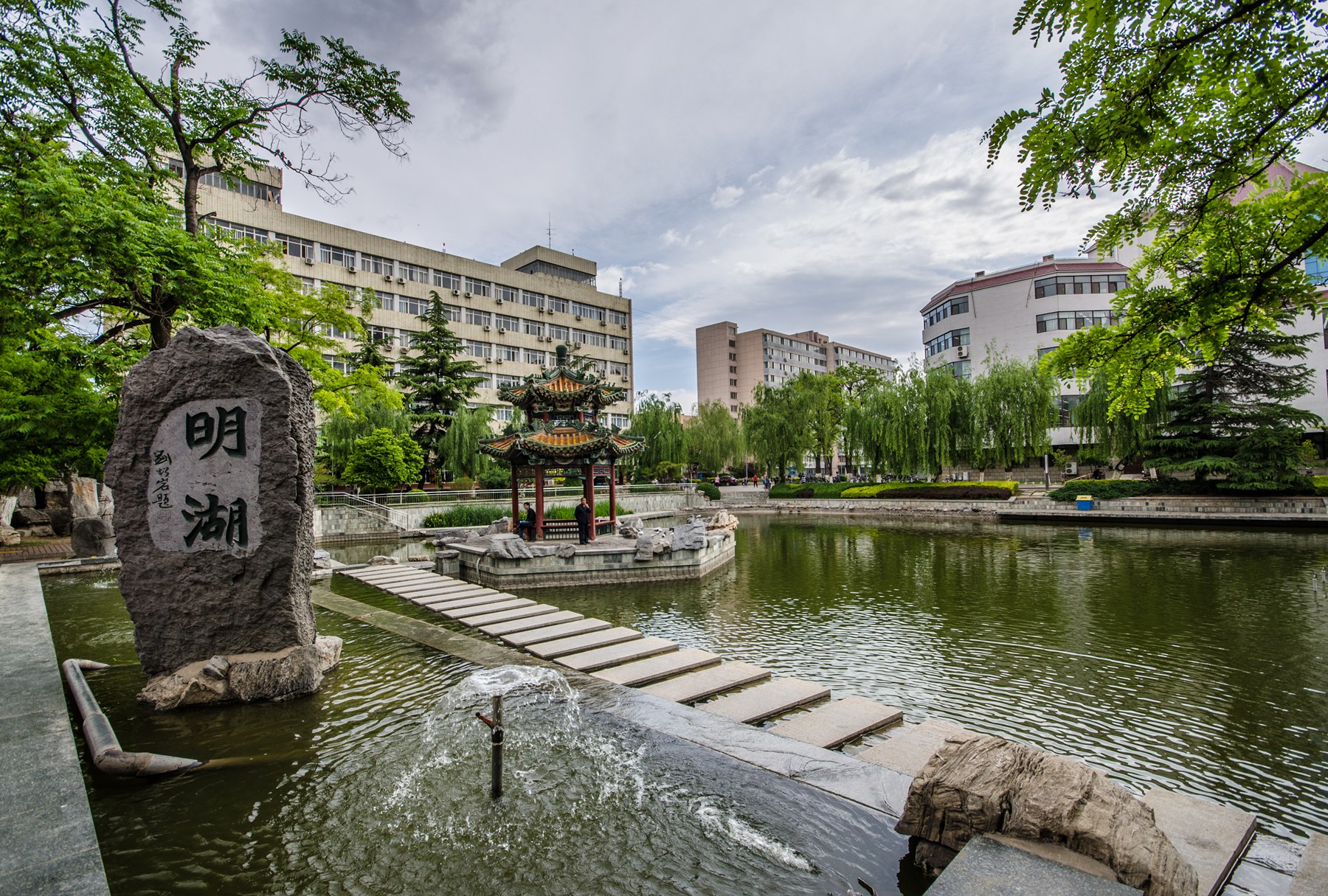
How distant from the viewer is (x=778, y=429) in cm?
3294

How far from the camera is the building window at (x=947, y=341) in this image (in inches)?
1537

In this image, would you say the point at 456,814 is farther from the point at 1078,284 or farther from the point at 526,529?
the point at 1078,284

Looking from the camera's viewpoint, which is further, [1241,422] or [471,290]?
[471,290]

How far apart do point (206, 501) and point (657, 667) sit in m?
3.91

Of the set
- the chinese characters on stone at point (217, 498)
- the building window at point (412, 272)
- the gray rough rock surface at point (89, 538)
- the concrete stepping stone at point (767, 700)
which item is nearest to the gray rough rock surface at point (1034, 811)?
the concrete stepping stone at point (767, 700)

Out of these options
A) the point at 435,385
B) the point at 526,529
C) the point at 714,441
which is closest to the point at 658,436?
the point at 714,441

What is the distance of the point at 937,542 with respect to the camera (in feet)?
57.4

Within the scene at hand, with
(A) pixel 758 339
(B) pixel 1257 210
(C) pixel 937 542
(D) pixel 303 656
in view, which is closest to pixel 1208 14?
(B) pixel 1257 210

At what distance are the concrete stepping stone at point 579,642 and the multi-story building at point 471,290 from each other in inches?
1028

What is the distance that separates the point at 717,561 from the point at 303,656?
991 centimetres

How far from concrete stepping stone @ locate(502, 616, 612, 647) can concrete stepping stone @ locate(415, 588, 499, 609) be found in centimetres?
206

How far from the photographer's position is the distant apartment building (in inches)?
1344

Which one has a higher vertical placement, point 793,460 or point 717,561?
point 793,460

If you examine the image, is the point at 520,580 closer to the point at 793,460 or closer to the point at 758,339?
the point at 793,460
